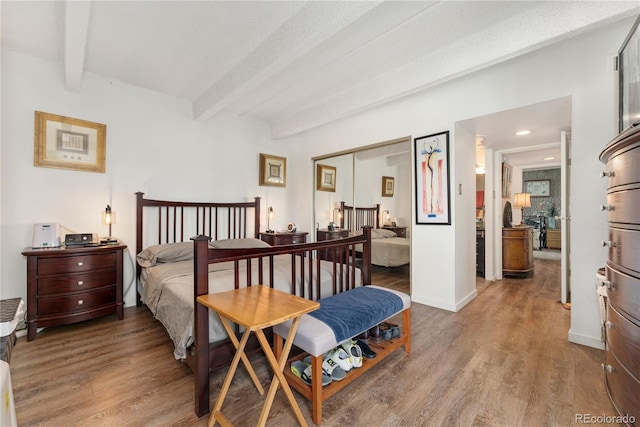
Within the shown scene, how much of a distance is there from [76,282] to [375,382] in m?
2.80

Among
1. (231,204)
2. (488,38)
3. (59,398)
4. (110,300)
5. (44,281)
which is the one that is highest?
(488,38)

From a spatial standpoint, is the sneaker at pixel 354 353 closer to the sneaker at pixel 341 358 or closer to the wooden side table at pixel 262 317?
the sneaker at pixel 341 358

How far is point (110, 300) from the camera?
272cm

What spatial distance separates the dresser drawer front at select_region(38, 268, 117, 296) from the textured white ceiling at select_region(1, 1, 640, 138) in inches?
75.2

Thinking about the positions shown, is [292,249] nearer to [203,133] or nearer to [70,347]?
[70,347]

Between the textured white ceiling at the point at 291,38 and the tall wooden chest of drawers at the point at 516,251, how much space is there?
3.25 metres

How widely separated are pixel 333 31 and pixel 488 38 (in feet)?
4.40

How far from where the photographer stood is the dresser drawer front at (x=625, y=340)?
114 centimetres

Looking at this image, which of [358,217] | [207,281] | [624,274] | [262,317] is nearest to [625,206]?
[624,274]

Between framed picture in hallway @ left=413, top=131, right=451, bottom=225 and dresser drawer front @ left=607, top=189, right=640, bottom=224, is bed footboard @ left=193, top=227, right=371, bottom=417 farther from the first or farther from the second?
dresser drawer front @ left=607, top=189, right=640, bottom=224

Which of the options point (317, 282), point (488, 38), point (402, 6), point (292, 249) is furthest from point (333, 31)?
point (317, 282)

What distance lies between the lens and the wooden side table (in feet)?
4.02

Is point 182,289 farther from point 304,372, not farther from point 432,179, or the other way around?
point 432,179

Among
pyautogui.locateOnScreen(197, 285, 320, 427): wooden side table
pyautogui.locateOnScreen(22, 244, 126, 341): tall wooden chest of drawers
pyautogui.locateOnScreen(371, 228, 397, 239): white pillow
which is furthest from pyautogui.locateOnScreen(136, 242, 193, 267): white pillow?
pyautogui.locateOnScreen(371, 228, 397, 239): white pillow
